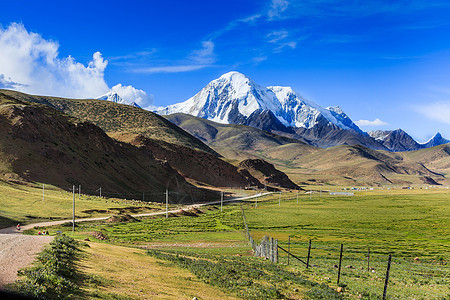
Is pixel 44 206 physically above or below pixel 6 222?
above

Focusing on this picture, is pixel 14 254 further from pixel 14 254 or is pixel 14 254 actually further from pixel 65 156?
pixel 65 156

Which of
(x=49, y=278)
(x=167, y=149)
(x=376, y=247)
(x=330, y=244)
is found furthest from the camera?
(x=167, y=149)

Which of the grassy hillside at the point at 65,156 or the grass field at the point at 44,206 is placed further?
the grassy hillside at the point at 65,156

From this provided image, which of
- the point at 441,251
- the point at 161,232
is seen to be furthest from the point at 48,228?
the point at 441,251

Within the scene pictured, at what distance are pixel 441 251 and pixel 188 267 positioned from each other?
37208 mm

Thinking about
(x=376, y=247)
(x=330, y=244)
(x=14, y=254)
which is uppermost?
(x=14, y=254)

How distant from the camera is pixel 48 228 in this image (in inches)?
1903

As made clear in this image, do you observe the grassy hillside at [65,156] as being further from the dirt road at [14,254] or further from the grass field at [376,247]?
the dirt road at [14,254]

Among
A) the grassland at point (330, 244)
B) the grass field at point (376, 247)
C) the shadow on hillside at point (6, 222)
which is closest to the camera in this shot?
the grassland at point (330, 244)

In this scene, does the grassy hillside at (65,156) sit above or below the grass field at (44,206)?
above

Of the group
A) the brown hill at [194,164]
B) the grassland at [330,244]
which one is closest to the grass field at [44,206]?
the grassland at [330,244]

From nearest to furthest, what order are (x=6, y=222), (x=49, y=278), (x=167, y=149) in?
(x=49, y=278)
(x=6, y=222)
(x=167, y=149)

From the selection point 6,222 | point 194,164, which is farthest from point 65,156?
point 194,164

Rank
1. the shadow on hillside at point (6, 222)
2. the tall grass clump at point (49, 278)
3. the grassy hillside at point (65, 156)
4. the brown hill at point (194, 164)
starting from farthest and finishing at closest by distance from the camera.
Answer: the brown hill at point (194, 164) → the grassy hillside at point (65, 156) → the shadow on hillside at point (6, 222) → the tall grass clump at point (49, 278)
